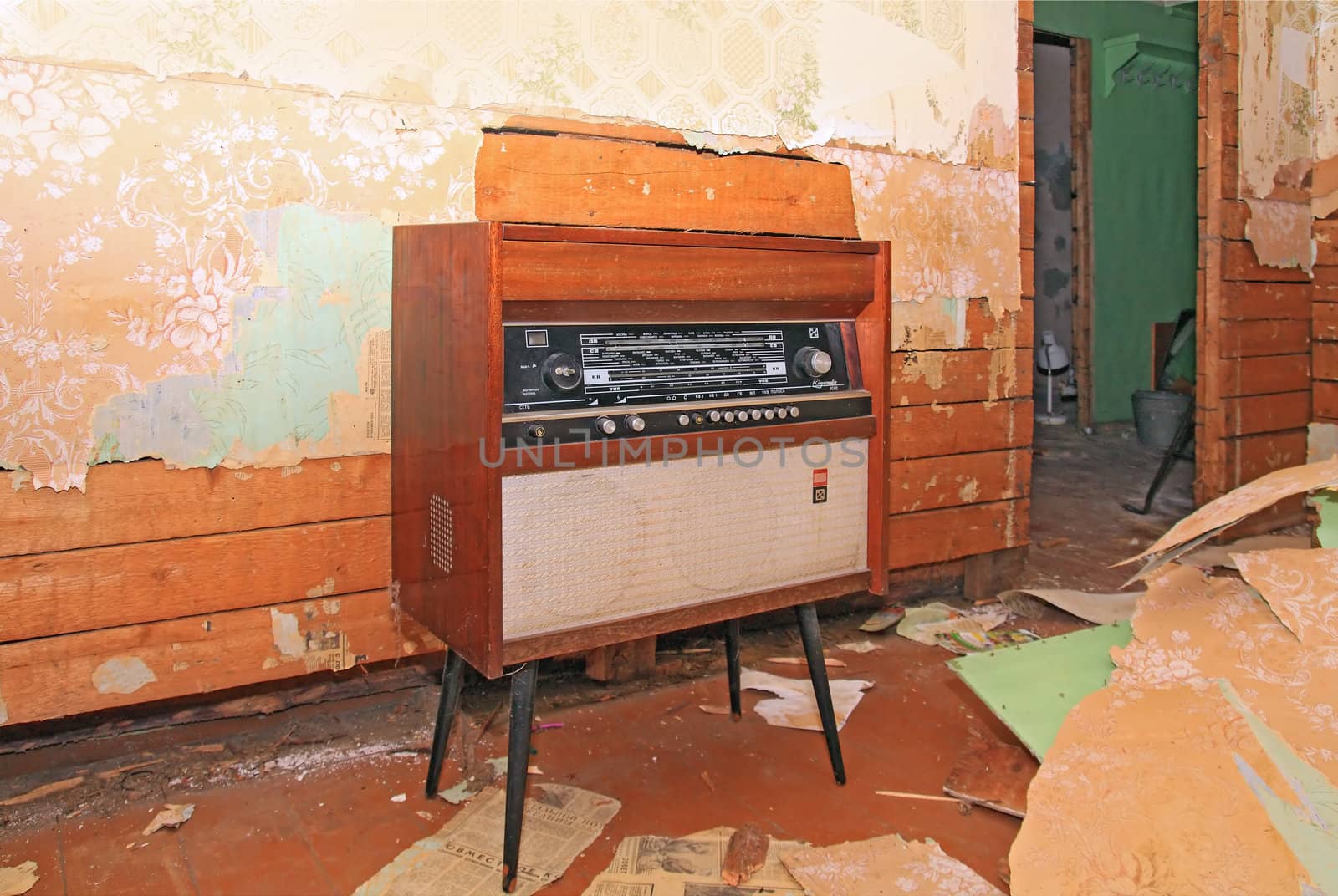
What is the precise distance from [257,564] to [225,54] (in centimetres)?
104

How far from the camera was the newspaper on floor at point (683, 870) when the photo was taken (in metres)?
1.78

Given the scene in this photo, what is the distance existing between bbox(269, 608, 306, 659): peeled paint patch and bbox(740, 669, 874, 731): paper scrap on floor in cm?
112

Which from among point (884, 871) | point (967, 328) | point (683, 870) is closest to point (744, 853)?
point (683, 870)

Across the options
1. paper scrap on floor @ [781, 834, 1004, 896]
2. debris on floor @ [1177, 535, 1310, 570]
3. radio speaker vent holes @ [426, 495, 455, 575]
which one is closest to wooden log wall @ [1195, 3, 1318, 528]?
debris on floor @ [1177, 535, 1310, 570]

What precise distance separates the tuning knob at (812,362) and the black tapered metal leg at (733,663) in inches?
27.9

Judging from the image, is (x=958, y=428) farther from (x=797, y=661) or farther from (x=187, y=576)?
(x=187, y=576)

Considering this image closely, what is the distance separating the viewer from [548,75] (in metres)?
2.34

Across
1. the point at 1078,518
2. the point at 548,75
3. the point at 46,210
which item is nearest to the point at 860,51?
the point at 548,75

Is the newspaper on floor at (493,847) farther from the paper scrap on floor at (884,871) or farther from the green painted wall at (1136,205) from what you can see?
the green painted wall at (1136,205)

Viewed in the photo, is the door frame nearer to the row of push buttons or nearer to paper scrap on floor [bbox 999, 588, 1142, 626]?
paper scrap on floor [bbox 999, 588, 1142, 626]

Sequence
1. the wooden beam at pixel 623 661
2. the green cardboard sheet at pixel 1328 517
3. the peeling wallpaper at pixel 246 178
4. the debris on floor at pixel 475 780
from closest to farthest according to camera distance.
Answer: the peeling wallpaper at pixel 246 178 → the debris on floor at pixel 475 780 → the green cardboard sheet at pixel 1328 517 → the wooden beam at pixel 623 661

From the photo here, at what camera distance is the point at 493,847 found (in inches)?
75.1

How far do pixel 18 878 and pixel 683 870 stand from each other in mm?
1207

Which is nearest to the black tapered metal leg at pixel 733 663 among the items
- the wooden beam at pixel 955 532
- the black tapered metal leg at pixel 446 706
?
the black tapered metal leg at pixel 446 706
